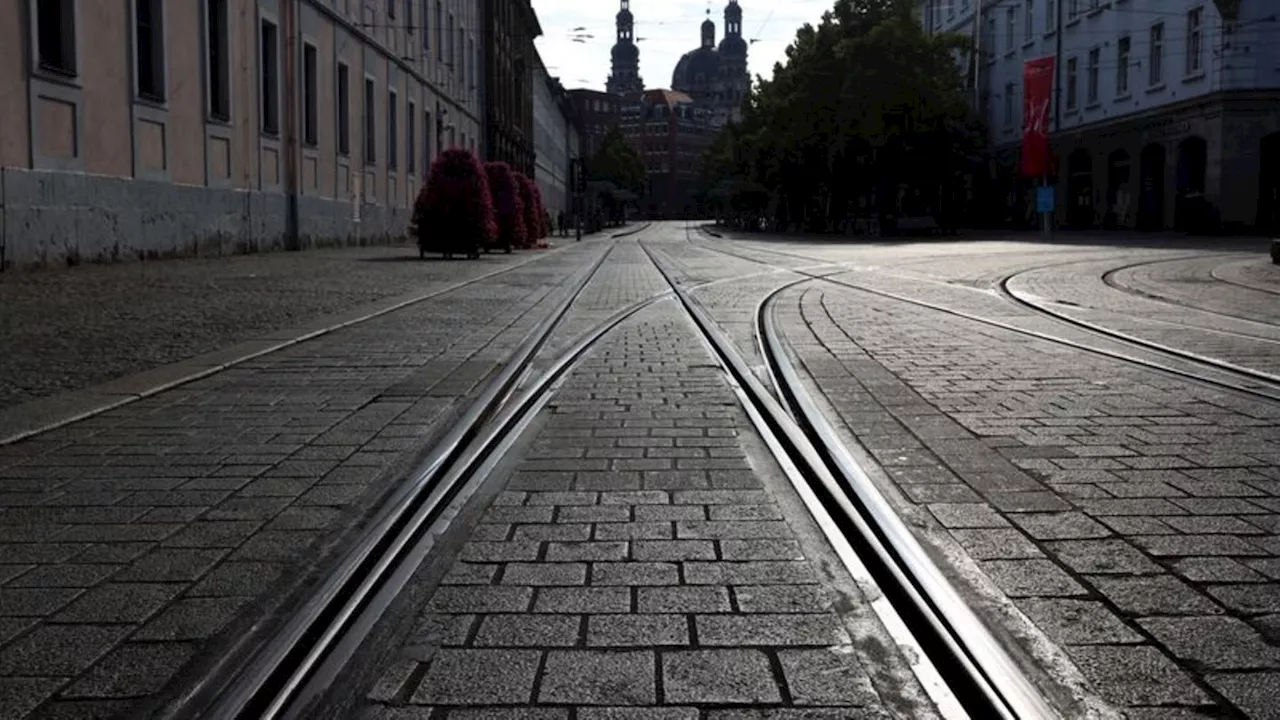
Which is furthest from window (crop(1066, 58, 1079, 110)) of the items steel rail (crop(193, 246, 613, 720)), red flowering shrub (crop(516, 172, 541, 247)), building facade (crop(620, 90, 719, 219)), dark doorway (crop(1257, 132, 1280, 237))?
building facade (crop(620, 90, 719, 219))

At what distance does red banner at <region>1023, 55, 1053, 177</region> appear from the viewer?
41625mm

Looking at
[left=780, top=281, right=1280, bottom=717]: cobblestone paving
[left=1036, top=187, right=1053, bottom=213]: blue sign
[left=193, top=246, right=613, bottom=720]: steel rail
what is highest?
[left=1036, top=187, right=1053, bottom=213]: blue sign

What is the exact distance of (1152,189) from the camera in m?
46.7

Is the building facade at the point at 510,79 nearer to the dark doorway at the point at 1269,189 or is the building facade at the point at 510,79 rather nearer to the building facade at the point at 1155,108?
the building facade at the point at 1155,108

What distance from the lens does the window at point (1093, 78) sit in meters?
51.0

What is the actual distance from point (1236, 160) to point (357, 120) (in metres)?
28.2

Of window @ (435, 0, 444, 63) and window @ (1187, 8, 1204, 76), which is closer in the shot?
window @ (1187, 8, 1204, 76)

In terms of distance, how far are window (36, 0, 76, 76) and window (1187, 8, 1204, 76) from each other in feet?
120

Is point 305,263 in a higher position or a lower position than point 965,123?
lower

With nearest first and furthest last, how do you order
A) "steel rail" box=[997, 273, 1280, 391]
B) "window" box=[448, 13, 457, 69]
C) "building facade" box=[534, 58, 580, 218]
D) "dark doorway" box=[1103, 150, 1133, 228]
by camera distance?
"steel rail" box=[997, 273, 1280, 391], "dark doorway" box=[1103, 150, 1133, 228], "window" box=[448, 13, 457, 69], "building facade" box=[534, 58, 580, 218]

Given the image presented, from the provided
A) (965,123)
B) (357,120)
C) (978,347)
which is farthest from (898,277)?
(965,123)

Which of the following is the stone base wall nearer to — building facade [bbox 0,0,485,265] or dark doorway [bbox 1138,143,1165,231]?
building facade [bbox 0,0,485,265]

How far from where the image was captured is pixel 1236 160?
4119 centimetres

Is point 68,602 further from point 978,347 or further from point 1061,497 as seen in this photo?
point 978,347
